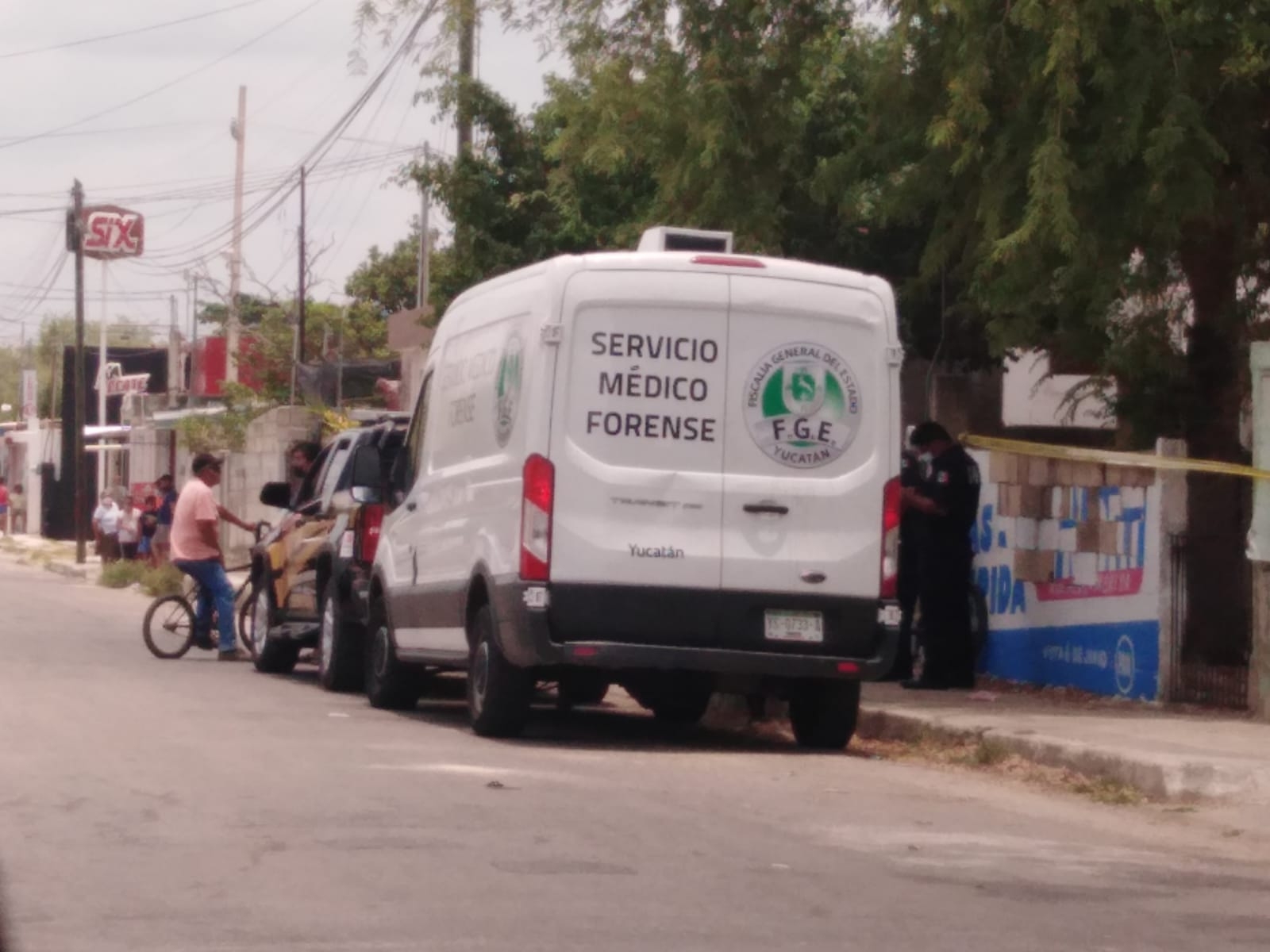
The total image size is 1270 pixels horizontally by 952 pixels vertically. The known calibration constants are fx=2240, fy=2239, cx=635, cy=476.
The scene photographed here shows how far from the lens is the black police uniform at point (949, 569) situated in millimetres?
15281

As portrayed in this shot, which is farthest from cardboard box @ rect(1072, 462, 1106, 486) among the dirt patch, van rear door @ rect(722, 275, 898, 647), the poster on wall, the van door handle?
the van door handle

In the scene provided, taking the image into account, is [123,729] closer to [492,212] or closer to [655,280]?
[655,280]

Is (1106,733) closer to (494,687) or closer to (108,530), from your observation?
(494,687)

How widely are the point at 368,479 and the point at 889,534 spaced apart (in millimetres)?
4468

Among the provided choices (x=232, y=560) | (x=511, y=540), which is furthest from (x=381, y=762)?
(x=232, y=560)

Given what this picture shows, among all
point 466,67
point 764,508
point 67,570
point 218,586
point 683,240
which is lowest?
point 67,570

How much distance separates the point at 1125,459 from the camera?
46.2 ft

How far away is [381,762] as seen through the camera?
35.9 feet

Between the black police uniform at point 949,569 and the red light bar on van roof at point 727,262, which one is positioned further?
the black police uniform at point 949,569

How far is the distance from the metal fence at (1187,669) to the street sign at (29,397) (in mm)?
66923

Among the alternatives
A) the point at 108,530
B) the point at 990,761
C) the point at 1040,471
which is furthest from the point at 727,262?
the point at 108,530

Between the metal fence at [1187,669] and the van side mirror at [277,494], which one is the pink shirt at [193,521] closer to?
the van side mirror at [277,494]

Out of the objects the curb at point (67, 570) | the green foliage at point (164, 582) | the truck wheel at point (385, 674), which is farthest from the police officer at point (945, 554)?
the curb at point (67, 570)

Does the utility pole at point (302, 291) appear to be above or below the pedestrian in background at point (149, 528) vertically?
above
